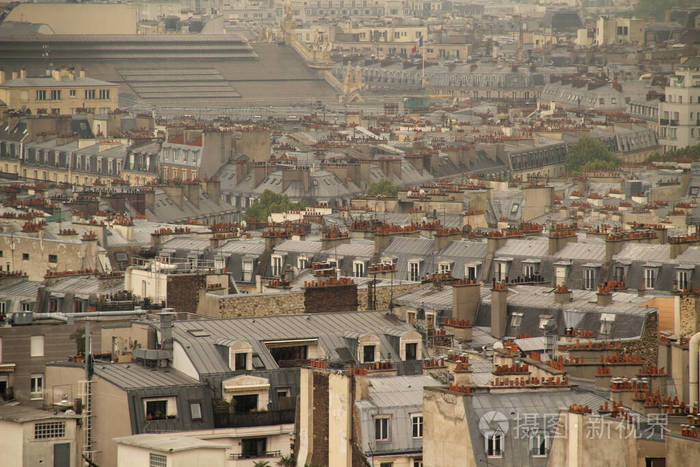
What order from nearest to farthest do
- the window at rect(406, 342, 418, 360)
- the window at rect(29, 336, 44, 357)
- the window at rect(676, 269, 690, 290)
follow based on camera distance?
the window at rect(406, 342, 418, 360)
the window at rect(29, 336, 44, 357)
the window at rect(676, 269, 690, 290)

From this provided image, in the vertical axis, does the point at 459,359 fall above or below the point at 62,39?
below

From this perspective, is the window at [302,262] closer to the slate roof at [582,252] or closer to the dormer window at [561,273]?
the slate roof at [582,252]

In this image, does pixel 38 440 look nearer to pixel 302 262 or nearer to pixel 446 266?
pixel 446 266

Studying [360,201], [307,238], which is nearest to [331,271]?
[307,238]

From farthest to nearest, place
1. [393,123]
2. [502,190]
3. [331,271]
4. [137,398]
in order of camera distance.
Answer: [393,123] < [502,190] < [331,271] < [137,398]

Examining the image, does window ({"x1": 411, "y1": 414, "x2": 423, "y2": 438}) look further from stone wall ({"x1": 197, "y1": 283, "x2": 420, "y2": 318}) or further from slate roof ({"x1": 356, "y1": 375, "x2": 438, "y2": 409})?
stone wall ({"x1": 197, "y1": 283, "x2": 420, "y2": 318})

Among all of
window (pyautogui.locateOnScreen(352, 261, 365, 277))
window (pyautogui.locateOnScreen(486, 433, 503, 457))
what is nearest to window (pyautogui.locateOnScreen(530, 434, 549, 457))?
window (pyautogui.locateOnScreen(486, 433, 503, 457))

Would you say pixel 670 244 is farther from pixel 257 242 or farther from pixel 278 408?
pixel 278 408
